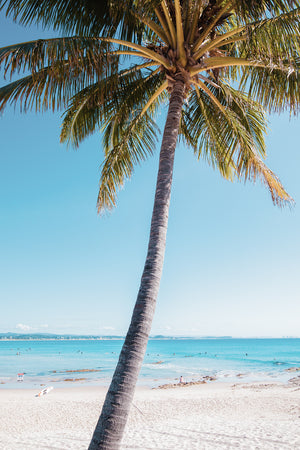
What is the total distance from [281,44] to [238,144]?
2.13 metres

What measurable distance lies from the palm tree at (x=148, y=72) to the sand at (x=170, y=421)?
483 cm

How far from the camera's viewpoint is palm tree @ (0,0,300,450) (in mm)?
4074

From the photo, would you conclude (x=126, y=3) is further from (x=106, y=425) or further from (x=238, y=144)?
(x=106, y=425)

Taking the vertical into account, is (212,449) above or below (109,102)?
below

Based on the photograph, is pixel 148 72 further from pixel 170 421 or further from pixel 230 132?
pixel 170 421

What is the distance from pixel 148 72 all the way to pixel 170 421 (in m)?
9.57

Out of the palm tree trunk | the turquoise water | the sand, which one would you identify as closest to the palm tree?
the palm tree trunk

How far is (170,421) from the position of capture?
1049 centimetres

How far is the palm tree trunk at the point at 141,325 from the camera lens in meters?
3.30

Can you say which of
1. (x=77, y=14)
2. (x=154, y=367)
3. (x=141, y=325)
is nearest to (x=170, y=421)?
(x=141, y=325)

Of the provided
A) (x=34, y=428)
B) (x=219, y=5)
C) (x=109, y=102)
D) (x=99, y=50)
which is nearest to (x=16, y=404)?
(x=34, y=428)

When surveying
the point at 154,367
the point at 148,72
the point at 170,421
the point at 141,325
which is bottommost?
the point at 154,367

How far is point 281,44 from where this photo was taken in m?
4.76

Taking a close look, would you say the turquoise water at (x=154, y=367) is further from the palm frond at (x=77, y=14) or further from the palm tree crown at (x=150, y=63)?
the palm frond at (x=77, y=14)
